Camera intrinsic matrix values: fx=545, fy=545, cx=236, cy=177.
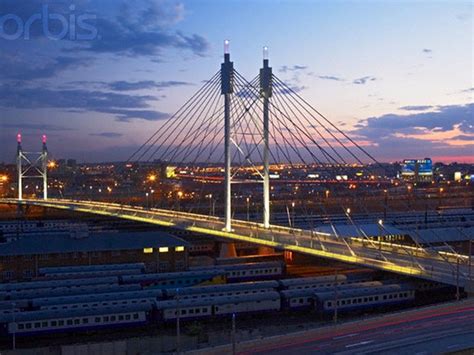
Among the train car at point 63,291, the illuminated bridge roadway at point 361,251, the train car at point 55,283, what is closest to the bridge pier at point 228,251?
the illuminated bridge roadway at point 361,251

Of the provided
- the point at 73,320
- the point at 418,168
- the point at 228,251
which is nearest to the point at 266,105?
the point at 228,251

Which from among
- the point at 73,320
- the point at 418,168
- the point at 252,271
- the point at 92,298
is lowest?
the point at 73,320

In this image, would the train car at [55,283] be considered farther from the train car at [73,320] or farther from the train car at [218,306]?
the train car at [218,306]

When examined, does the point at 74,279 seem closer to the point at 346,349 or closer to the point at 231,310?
the point at 231,310

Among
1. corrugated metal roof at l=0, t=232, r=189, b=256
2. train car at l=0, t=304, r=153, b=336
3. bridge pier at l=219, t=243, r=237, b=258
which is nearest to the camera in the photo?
train car at l=0, t=304, r=153, b=336

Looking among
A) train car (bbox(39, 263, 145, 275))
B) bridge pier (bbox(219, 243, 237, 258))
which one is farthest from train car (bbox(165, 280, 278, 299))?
bridge pier (bbox(219, 243, 237, 258))

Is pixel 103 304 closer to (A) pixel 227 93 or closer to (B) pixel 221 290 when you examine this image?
(B) pixel 221 290

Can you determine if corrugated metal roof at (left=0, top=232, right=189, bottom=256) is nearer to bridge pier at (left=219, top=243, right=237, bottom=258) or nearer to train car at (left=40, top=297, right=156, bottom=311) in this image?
bridge pier at (left=219, top=243, right=237, bottom=258)
